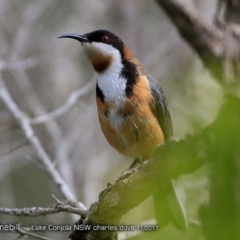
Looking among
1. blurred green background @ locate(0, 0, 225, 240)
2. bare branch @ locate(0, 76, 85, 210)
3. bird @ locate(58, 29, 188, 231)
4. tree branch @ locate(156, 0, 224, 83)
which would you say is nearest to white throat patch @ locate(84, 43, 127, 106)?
bird @ locate(58, 29, 188, 231)

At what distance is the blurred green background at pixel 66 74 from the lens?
21.8 ft

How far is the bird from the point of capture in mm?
3889

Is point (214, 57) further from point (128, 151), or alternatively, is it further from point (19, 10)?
point (19, 10)

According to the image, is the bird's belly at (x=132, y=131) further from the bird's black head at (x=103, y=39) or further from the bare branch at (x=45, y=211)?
the bare branch at (x=45, y=211)

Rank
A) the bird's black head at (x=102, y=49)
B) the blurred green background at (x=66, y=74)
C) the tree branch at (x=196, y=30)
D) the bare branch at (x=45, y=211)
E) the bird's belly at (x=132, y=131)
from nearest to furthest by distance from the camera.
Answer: the bare branch at (x=45, y=211), the bird's belly at (x=132, y=131), the bird's black head at (x=102, y=49), the tree branch at (x=196, y=30), the blurred green background at (x=66, y=74)

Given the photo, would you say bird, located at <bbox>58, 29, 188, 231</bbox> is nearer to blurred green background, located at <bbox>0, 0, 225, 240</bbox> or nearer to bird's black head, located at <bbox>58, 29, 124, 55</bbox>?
bird's black head, located at <bbox>58, 29, 124, 55</bbox>

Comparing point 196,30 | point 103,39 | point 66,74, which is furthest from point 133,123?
point 66,74

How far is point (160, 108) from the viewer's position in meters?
4.18

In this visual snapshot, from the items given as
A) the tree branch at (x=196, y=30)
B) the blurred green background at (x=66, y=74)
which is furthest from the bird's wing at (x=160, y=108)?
the blurred green background at (x=66, y=74)

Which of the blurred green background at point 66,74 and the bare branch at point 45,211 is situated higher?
the blurred green background at point 66,74

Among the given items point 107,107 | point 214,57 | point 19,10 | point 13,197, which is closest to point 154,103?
point 107,107

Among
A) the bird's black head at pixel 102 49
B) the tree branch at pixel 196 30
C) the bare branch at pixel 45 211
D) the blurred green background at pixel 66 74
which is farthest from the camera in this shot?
the blurred green background at pixel 66 74

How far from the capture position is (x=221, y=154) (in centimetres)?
125

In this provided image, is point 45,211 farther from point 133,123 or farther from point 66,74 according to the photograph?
point 66,74
